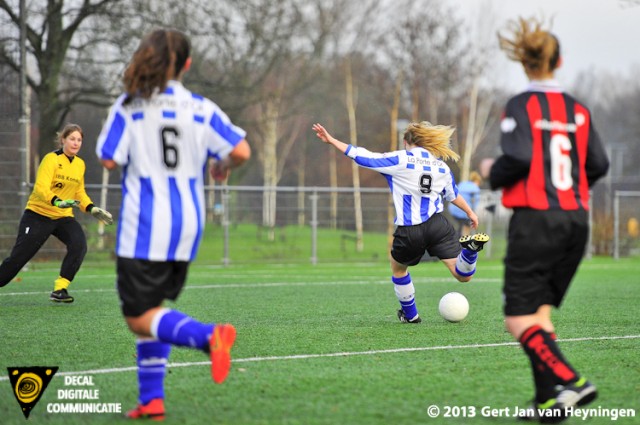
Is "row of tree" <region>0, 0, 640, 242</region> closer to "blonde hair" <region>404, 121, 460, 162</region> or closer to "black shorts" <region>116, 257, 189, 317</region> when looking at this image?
"blonde hair" <region>404, 121, 460, 162</region>

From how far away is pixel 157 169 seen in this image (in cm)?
457

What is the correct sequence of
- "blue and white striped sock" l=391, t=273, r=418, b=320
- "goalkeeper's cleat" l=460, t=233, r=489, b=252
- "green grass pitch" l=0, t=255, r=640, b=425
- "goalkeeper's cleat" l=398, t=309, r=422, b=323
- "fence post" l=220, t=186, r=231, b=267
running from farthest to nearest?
"fence post" l=220, t=186, r=231, b=267 → "goalkeeper's cleat" l=398, t=309, r=422, b=323 → "blue and white striped sock" l=391, t=273, r=418, b=320 → "goalkeeper's cleat" l=460, t=233, r=489, b=252 → "green grass pitch" l=0, t=255, r=640, b=425

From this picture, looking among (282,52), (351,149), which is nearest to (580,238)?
(351,149)

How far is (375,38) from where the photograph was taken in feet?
113

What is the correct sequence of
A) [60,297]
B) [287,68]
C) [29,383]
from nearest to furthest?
[29,383] < [60,297] < [287,68]

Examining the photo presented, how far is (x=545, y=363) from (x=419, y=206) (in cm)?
420

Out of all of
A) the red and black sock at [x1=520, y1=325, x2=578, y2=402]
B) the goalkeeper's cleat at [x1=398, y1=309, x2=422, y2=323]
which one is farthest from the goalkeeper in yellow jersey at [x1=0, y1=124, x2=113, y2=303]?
the red and black sock at [x1=520, y1=325, x2=578, y2=402]

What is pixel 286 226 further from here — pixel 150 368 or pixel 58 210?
pixel 150 368

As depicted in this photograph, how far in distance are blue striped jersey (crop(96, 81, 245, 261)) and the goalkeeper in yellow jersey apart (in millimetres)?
4979

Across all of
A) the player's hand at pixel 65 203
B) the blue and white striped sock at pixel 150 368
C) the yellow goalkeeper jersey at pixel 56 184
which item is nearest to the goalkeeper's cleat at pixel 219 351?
the blue and white striped sock at pixel 150 368

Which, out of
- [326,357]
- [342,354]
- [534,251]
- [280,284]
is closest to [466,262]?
[342,354]

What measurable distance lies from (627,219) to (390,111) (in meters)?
10.3

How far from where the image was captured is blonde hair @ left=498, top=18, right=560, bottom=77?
182 inches

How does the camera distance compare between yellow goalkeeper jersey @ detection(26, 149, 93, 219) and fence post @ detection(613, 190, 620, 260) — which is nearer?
yellow goalkeeper jersey @ detection(26, 149, 93, 219)
